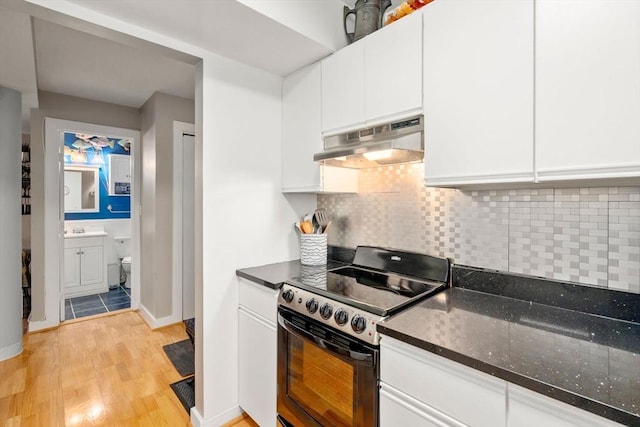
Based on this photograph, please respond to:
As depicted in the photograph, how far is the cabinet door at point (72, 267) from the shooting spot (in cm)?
416

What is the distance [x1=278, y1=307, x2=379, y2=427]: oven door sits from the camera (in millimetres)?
1184

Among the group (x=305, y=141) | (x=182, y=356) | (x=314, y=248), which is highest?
(x=305, y=141)

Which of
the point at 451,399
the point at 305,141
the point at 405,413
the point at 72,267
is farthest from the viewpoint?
the point at 72,267

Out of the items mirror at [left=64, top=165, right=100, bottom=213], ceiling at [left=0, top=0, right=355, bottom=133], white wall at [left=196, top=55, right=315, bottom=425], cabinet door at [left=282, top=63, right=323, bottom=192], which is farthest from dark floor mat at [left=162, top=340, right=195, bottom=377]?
mirror at [left=64, top=165, right=100, bottom=213]

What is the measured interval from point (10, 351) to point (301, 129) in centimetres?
316

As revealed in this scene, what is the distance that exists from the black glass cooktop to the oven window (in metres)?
0.26

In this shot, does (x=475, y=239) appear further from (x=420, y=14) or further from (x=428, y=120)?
(x=420, y=14)

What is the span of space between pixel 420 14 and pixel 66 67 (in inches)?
116

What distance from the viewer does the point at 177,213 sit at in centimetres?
335

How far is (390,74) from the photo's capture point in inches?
59.6

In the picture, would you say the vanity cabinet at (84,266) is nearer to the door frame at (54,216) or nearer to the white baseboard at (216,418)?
the door frame at (54,216)

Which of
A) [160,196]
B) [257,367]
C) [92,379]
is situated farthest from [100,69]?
[257,367]

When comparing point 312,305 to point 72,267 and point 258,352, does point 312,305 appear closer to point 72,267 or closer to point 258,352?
point 258,352

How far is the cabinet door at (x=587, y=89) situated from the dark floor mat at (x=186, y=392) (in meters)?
2.37
